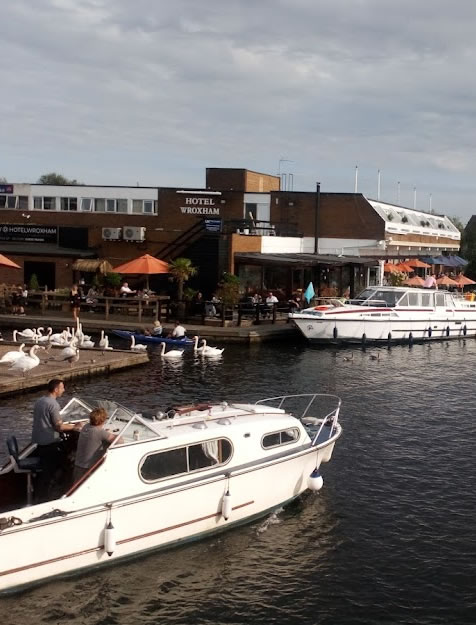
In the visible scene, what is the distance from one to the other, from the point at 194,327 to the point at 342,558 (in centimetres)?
2762

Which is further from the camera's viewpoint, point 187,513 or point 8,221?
point 8,221

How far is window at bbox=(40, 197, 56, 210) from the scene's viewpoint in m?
53.2

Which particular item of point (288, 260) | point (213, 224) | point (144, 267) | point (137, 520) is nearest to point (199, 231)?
point (213, 224)

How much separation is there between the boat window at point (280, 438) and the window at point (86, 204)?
39583 mm

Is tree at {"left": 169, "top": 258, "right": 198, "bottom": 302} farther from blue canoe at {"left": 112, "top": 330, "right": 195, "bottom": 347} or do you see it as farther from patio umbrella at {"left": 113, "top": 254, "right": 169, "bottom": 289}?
blue canoe at {"left": 112, "top": 330, "right": 195, "bottom": 347}

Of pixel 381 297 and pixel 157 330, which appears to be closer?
pixel 157 330

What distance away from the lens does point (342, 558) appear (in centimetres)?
1357

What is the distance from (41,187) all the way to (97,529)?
147 feet

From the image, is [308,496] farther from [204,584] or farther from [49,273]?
[49,273]

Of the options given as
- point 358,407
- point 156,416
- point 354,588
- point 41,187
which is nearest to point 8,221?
point 41,187

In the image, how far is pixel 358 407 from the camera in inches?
988

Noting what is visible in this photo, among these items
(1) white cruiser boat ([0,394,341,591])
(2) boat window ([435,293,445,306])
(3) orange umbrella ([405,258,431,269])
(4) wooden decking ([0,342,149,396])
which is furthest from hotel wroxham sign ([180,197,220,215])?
(1) white cruiser boat ([0,394,341,591])

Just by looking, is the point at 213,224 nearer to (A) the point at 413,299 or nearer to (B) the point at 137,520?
(A) the point at 413,299

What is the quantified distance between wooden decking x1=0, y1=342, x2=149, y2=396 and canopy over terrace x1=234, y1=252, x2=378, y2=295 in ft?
52.8
